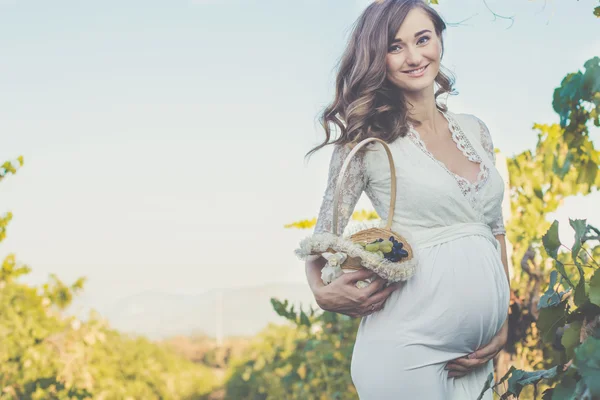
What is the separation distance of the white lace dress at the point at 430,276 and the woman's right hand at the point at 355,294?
1.7 inches

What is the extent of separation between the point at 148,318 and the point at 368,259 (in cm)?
1286

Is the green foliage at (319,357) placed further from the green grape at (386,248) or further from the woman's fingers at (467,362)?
the green grape at (386,248)

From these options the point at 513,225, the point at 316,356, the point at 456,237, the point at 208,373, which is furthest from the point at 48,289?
the point at 456,237

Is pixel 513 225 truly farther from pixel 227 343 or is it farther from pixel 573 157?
pixel 227 343

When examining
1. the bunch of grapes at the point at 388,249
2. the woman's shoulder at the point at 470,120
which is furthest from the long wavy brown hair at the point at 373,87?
the bunch of grapes at the point at 388,249

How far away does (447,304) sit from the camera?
199cm

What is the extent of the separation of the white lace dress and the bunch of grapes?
10cm

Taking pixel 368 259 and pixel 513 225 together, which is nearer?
pixel 368 259

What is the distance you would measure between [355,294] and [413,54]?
743 mm

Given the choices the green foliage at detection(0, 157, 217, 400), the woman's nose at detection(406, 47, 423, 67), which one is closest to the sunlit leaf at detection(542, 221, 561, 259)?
the woman's nose at detection(406, 47, 423, 67)

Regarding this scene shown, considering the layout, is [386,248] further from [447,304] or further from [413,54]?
[413,54]

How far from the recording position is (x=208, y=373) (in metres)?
11.4

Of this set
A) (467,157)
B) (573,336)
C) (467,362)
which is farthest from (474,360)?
(573,336)

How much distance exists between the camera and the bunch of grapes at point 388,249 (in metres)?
1.93
